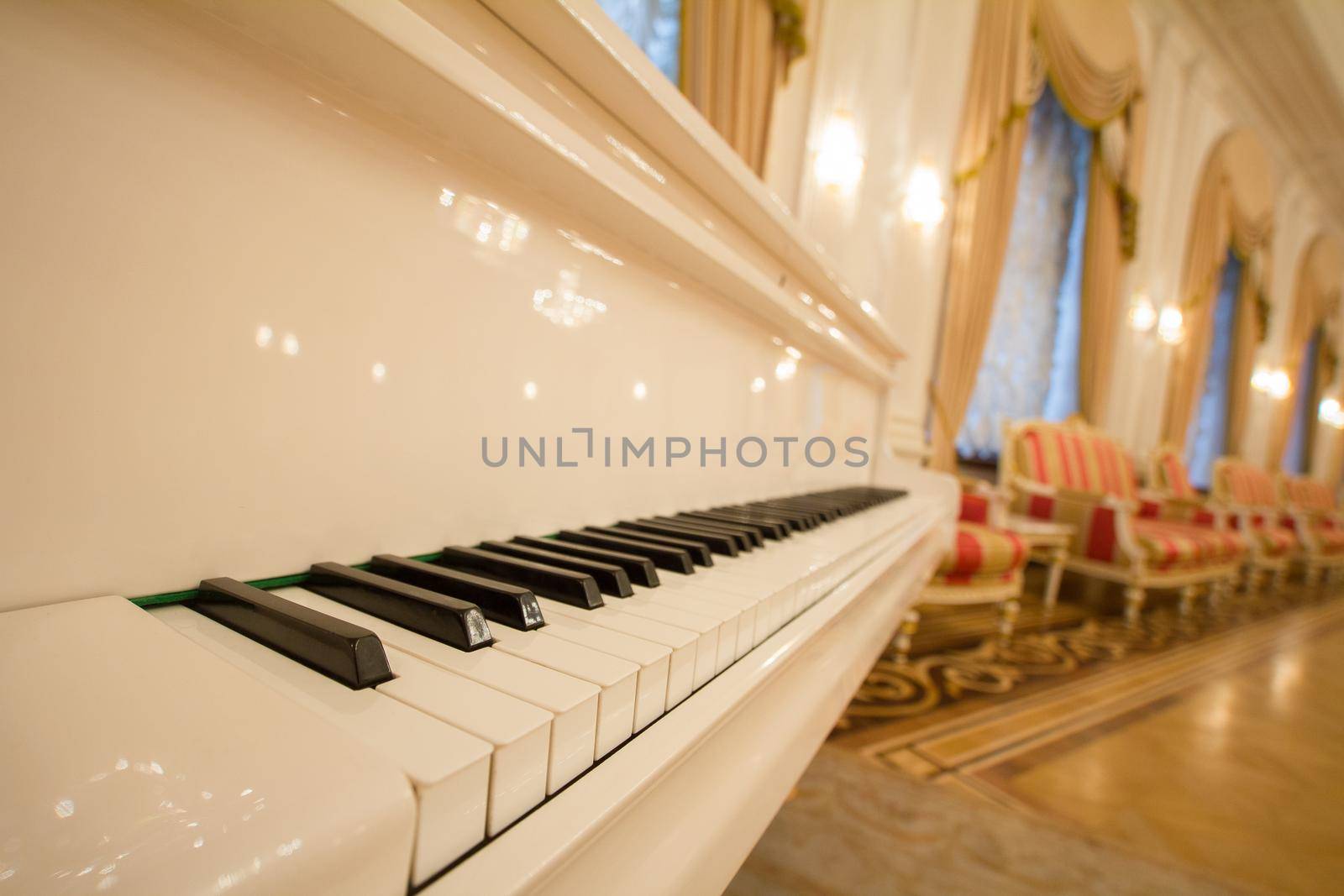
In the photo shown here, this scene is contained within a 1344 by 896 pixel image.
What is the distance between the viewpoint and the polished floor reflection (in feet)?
3.61

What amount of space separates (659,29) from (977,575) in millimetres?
2377

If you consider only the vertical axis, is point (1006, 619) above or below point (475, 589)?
below

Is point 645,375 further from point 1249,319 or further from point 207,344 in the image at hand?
point 1249,319

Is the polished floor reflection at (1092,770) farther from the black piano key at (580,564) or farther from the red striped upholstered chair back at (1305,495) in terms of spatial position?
the red striped upholstered chair back at (1305,495)

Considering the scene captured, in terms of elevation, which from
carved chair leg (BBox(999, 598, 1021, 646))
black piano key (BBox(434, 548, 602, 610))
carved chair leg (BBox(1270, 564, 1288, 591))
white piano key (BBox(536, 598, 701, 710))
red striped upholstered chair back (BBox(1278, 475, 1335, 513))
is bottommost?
carved chair leg (BBox(1270, 564, 1288, 591))

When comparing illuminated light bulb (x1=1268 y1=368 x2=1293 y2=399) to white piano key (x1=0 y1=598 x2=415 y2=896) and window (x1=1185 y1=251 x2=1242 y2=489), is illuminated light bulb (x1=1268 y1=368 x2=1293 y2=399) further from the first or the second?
white piano key (x1=0 y1=598 x2=415 y2=896)

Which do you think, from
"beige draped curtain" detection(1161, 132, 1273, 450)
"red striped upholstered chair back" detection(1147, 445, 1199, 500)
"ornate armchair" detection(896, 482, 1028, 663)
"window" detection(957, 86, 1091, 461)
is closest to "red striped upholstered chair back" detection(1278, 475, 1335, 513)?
"beige draped curtain" detection(1161, 132, 1273, 450)

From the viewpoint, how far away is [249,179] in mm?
376

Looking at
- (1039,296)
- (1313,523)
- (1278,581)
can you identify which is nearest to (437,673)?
(1039,296)

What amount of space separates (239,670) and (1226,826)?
197cm

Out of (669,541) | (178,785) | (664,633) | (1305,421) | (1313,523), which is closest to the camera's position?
(178,785)

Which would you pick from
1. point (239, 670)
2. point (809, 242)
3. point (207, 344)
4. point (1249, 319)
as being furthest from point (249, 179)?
point (1249, 319)

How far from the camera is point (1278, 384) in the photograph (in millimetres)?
7996

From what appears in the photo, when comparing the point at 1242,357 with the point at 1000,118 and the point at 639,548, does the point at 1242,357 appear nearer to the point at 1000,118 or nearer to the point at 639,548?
the point at 1000,118
